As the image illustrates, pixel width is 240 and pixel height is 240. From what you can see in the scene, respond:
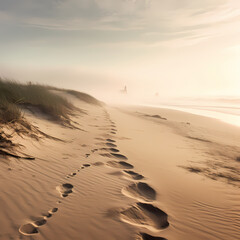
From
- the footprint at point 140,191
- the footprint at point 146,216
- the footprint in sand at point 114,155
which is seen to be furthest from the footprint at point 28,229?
the footprint in sand at point 114,155

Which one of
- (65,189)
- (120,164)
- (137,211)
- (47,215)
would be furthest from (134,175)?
(47,215)

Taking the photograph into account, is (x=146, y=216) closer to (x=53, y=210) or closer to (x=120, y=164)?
(x=53, y=210)

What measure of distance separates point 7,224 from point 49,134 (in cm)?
378

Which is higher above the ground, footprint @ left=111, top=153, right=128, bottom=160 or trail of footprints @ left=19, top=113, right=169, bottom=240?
footprint @ left=111, top=153, right=128, bottom=160

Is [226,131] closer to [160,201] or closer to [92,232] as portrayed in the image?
[160,201]

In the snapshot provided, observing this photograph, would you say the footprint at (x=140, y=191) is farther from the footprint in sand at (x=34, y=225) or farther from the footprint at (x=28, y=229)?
the footprint at (x=28, y=229)

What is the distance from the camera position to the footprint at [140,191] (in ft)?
9.77

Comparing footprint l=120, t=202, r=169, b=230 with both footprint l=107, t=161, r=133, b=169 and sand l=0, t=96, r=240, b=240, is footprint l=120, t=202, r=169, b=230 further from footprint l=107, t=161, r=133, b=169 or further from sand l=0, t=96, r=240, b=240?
footprint l=107, t=161, r=133, b=169

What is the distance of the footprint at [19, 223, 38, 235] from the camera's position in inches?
76.6

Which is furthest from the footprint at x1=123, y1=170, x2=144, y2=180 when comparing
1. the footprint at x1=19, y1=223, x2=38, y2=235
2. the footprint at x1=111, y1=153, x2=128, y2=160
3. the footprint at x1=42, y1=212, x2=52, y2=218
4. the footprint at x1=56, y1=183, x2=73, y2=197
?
the footprint at x1=19, y1=223, x2=38, y2=235

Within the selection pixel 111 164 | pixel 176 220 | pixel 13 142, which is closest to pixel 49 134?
pixel 13 142

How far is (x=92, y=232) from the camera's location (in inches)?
81.8

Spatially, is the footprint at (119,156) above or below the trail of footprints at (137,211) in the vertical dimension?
above

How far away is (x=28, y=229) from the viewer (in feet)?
6.54
